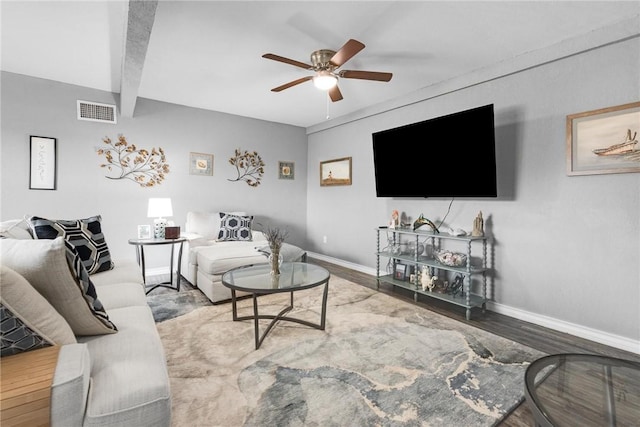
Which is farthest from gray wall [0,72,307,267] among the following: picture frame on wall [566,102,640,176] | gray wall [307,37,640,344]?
picture frame on wall [566,102,640,176]

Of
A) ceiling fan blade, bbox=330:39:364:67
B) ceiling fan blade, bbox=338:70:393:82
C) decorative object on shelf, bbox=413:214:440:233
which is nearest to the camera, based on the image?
ceiling fan blade, bbox=330:39:364:67

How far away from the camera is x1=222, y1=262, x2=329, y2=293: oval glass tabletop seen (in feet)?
7.16

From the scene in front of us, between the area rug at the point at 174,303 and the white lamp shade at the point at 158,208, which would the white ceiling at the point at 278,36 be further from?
the area rug at the point at 174,303

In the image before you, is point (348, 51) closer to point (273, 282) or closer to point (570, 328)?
point (273, 282)

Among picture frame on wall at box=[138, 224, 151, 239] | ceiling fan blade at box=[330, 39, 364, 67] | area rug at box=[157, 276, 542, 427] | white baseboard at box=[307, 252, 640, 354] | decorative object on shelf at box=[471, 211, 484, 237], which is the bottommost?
area rug at box=[157, 276, 542, 427]

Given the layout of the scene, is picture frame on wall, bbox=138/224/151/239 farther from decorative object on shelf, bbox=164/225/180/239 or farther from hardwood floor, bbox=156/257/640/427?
hardwood floor, bbox=156/257/640/427

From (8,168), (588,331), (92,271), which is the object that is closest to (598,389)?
(588,331)

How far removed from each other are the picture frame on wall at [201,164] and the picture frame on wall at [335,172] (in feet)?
6.13

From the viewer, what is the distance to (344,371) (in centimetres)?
191

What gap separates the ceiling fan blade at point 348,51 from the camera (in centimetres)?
210

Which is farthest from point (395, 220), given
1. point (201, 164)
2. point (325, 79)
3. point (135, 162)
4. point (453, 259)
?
point (135, 162)

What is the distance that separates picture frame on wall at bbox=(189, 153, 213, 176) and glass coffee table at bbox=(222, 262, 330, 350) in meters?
2.47

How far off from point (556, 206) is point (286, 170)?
3969mm

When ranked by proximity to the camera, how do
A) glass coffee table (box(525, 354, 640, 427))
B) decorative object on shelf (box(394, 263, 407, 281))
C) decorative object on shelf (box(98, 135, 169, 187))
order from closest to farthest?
glass coffee table (box(525, 354, 640, 427)), decorative object on shelf (box(394, 263, 407, 281)), decorative object on shelf (box(98, 135, 169, 187))
